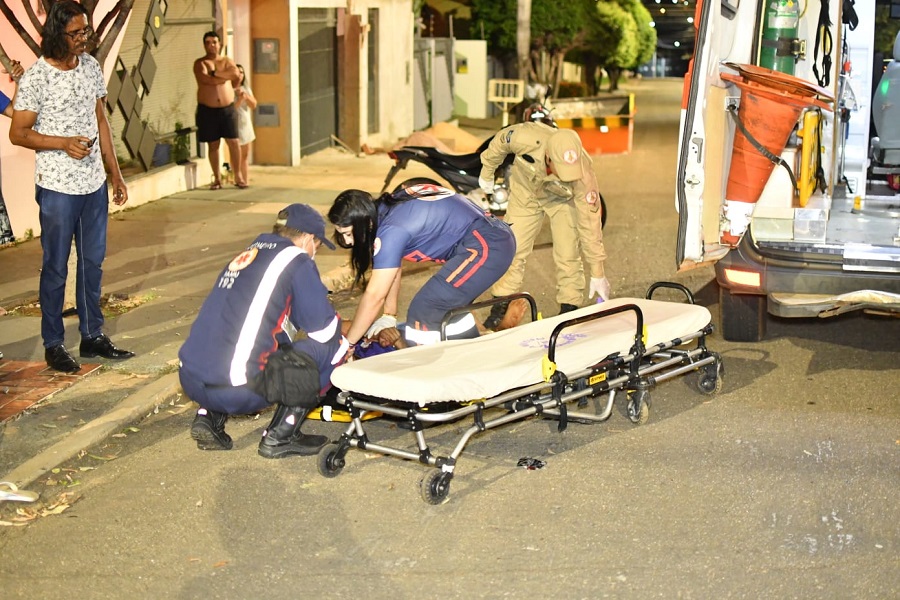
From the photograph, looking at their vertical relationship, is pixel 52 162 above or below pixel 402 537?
above

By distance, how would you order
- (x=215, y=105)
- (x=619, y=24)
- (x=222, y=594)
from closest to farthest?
1. (x=222, y=594)
2. (x=215, y=105)
3. (x=619, y=24)

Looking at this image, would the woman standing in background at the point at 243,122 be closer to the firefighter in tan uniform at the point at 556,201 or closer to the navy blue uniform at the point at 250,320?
the firefighter in tan uniform at the point at 556,201

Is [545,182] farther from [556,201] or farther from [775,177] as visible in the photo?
[775,177]

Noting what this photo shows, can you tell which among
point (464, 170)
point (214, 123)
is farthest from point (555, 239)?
point (214, 123)

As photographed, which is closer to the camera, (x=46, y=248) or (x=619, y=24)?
(x=46, y=248)

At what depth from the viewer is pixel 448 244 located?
6727 mm

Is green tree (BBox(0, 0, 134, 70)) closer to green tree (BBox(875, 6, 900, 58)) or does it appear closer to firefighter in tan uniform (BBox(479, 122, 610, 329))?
firefighter in tan uniform (BBox(479, 122, 610, 329))

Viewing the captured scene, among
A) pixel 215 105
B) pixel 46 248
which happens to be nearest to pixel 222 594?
pixel 46 248

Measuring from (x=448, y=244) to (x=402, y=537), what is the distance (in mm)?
2078

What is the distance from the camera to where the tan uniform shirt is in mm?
8391

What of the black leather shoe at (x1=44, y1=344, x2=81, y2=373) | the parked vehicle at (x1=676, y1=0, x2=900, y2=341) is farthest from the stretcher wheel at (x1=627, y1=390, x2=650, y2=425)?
the black leather shoe at (x1=44, y1=344, x2=81, y2=373)

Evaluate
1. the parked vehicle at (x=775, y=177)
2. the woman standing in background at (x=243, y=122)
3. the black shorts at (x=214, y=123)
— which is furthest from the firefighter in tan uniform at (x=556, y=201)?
the woman standing in background at (x=243, y=122)

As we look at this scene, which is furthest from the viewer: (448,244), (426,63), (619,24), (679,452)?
(619,24)

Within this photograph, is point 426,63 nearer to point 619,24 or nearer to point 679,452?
Result: point 619,24
